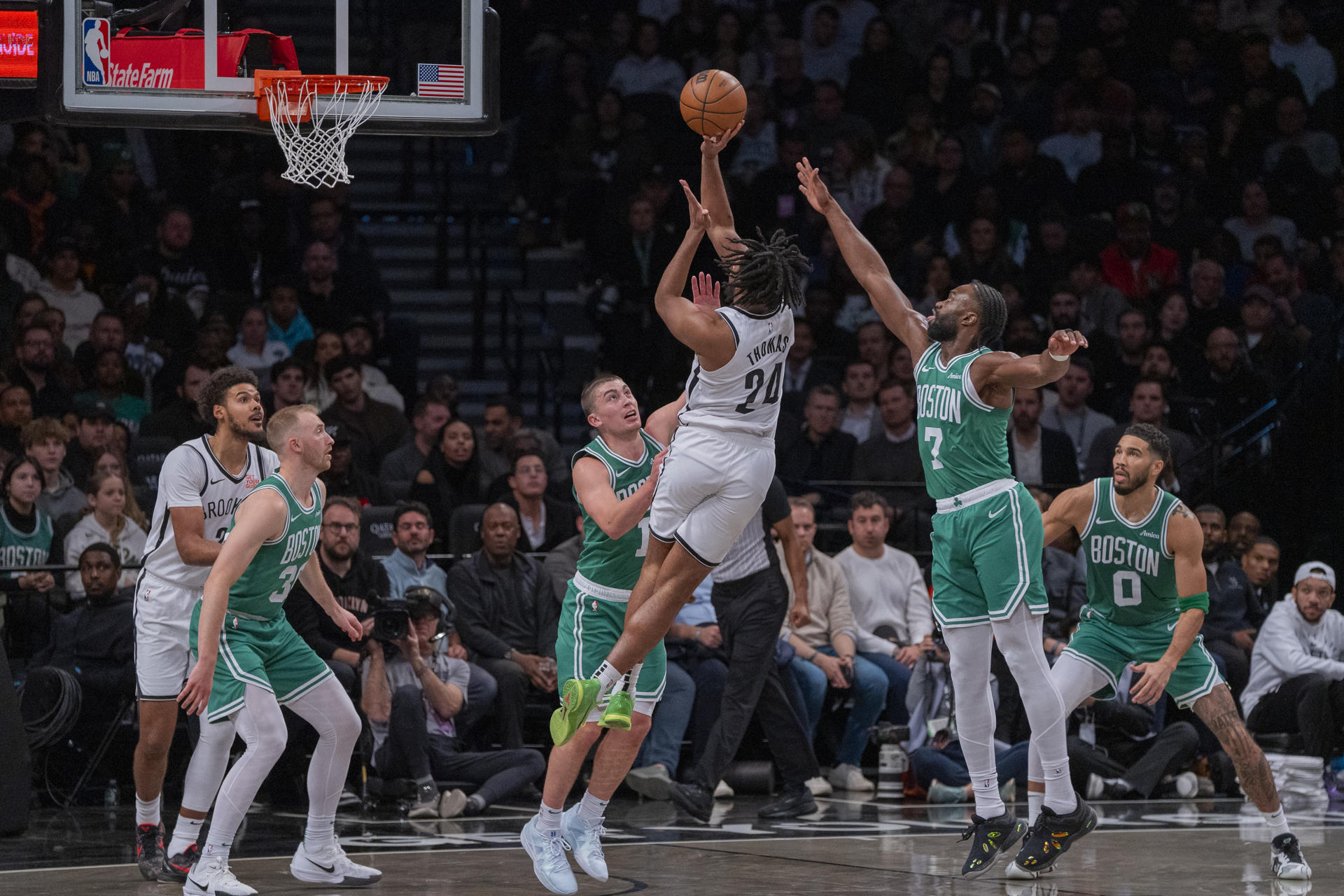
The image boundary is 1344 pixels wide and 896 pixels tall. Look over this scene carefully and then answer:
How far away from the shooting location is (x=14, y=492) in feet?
34.3

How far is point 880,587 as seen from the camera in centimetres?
1130

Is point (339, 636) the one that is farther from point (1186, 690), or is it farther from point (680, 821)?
point (1186, 690)

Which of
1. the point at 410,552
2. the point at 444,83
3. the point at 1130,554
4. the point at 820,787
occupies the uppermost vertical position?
the point at 444,83

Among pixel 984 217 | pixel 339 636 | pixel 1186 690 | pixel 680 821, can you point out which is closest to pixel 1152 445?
pixel 1186 690

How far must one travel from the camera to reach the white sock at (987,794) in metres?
7.15

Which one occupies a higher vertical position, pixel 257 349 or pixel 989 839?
pixel 257 349

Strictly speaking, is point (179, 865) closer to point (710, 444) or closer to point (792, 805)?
point (710, 444)

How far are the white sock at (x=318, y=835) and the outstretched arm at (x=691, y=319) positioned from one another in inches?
99.0

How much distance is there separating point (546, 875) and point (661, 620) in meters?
1.10

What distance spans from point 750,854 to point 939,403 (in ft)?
7.62

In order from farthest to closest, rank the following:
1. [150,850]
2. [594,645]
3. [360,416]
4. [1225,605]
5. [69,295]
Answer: [69,295]
[360,416]
[1225,605]
[150,850]
[594,645]

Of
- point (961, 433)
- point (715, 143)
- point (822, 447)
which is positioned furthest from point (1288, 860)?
point (822, 447)

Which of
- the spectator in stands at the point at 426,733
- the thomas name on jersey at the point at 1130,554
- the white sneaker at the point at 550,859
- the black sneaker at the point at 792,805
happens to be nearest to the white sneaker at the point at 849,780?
the black sneaker at the point at 792,805

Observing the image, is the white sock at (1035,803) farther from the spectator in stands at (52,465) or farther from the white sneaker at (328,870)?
the spectator in stands at (52,465)
